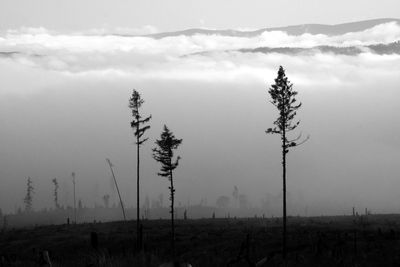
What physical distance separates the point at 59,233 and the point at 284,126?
131 feet

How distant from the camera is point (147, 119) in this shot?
63.5 metres

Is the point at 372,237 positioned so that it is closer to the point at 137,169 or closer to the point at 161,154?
the point at 161,154

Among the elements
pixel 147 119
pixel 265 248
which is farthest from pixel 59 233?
pixel 265 248

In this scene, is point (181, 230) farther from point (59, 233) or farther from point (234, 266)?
point (234, 266)

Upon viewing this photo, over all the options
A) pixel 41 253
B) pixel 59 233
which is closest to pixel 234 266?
pixel 41 253

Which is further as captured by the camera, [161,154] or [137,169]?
[137,169]

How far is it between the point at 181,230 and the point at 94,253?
2449 inches

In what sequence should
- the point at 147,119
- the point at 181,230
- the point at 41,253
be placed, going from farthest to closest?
the point at 181,230
the point at 147,119
the point at 41,253

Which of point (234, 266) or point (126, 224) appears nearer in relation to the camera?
point (234, 266)

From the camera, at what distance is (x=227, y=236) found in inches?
2299

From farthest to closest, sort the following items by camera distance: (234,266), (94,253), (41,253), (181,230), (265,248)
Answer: (181,230), (265,248), (234,266), (94,253), (41,253)

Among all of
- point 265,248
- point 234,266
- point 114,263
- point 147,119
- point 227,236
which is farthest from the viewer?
point 147,119

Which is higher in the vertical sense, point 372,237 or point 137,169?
point 137,169

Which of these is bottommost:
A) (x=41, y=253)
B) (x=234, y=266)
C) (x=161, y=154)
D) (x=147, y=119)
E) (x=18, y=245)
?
(x=18, y=245)
